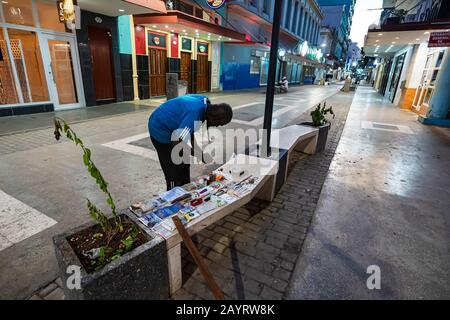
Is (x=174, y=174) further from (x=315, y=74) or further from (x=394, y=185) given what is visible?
(x=315, y=74)

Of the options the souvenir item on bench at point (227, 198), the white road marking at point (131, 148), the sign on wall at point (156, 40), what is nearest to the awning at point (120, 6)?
the sign on wall at point (156, 40)

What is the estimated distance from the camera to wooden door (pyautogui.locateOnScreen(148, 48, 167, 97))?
12.9 metres

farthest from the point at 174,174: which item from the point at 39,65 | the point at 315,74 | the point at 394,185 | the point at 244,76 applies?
the point at 315,74

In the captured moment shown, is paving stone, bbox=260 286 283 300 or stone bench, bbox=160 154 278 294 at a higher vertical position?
stone bench, bbox=160 154 278 294

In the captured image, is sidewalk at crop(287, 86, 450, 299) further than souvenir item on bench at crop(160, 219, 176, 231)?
Yes

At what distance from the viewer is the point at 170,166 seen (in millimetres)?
2996

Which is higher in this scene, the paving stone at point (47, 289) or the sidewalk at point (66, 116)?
the sidewalk at point (66, 116)

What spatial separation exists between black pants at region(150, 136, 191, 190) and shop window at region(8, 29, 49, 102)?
8.17 m

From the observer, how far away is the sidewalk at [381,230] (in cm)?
225

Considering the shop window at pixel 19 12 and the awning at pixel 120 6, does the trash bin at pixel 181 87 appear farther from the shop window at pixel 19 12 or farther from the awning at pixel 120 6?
the shop window at pixel 19 12

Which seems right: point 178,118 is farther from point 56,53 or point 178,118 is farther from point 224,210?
point 56,53

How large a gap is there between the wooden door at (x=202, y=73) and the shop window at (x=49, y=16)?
8656 millimetres

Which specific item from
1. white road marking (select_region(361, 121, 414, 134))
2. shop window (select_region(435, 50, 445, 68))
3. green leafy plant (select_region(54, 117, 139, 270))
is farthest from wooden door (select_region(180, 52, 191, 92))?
green leafy plant (select_region(54, 117, 139, 270))

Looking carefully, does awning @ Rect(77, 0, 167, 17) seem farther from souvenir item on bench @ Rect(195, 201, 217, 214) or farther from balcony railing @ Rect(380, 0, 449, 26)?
balcony railing @ Rect(380, 0, 449, 26)
